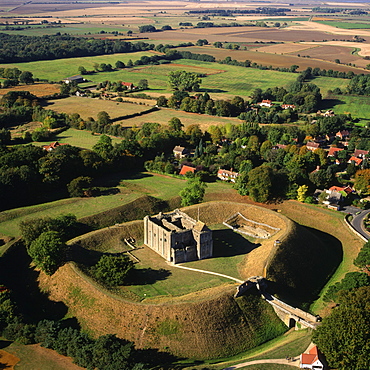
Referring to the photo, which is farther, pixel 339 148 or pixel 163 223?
pixel 339 148

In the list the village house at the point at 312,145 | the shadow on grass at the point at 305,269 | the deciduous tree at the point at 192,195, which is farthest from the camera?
the village house at the point at 312,145

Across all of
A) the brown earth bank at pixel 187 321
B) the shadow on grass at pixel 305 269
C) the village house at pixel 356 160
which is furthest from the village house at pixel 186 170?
the brown earth bank at pixel 187 321

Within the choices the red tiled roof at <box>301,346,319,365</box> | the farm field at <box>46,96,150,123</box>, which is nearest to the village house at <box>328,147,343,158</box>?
the farm field at <box>46,96,150,123</box>

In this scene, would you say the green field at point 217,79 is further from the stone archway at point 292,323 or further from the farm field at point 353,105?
the stone archway at point 292,323

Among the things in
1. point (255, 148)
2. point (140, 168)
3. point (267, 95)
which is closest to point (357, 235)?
point (255, 148)

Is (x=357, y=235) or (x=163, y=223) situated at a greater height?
(x=163, y=223)

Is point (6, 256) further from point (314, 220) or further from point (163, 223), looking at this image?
point (314, 220)
